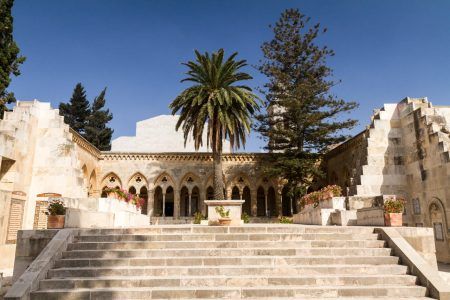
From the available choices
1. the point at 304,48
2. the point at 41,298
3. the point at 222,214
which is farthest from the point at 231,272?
the point at 304,48

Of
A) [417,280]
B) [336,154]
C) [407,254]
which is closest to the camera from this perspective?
[417,280]

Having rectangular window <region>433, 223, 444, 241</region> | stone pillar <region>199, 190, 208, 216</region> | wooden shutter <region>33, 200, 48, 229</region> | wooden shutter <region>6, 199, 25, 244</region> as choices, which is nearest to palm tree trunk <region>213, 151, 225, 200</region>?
stone pillar <region>199, 190, 208, 216</region>

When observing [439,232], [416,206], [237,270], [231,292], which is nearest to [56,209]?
[237,270]

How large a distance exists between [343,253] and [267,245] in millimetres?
1930

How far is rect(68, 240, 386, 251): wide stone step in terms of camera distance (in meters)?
8.50

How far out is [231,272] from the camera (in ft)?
24.5

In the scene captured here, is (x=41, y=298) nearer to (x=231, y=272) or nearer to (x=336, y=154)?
(x=231, y=272)

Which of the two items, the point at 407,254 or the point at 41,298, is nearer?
the point at 41,298

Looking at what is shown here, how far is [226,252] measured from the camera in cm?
823

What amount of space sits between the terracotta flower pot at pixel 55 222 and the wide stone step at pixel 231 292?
2952mm

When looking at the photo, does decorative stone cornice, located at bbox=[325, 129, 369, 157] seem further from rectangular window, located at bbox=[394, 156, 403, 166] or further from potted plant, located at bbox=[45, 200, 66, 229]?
potted plant, located at bbox=[45, 200, 66, 229]

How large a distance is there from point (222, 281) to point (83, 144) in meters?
20.5

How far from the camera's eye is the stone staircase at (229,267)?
6.73 meters

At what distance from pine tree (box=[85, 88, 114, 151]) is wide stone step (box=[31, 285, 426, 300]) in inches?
1501
